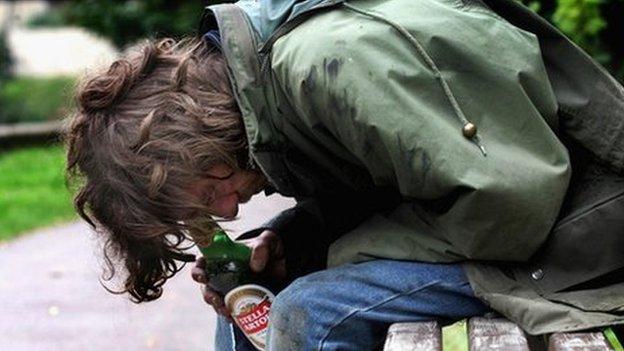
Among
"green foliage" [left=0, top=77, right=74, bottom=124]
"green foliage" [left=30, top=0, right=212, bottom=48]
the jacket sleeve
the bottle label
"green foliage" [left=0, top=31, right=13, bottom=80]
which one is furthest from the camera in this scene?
"green foliage" [left=0, top=31, right=13, bottom=80]

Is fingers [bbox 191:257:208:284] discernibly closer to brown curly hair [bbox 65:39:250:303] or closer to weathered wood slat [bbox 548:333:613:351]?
brown curly hair [bbox 65:39:250:303]

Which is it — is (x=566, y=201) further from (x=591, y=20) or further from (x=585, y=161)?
(x=591, y=20)

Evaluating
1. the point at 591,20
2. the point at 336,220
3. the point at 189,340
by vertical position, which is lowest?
the point at 189,340

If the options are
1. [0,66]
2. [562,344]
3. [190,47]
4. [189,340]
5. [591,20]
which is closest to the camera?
[562,344]

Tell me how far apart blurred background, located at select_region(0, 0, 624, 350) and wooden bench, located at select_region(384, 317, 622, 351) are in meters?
0.94

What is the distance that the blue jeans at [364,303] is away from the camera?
259 centimetres

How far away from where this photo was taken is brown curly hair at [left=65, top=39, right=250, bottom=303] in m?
2.73

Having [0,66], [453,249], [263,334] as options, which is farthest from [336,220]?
[0,66]

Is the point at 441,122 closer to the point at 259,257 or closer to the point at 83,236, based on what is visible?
the point at 259,257

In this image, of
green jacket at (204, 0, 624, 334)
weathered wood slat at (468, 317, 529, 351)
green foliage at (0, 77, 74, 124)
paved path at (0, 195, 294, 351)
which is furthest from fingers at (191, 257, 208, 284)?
green foliage at (0, 77, 74, 124)

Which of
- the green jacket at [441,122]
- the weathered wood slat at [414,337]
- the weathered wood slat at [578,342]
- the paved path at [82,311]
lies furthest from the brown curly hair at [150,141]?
the paved path at [82,311]

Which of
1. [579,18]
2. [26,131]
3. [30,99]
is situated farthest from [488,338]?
[30,99]

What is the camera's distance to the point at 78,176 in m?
2.90

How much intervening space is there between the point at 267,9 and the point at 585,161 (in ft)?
2.36
